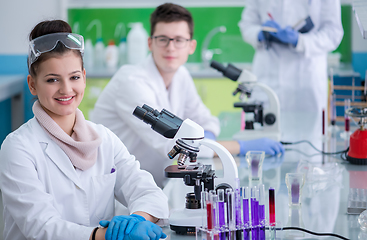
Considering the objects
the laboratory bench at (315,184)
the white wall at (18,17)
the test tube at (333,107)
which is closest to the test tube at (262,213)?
the laboratory bench at (315,184)

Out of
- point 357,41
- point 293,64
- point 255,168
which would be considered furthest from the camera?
point 357,41

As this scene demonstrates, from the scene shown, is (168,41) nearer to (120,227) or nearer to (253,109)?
(253,109)

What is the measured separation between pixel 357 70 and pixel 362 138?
279cm

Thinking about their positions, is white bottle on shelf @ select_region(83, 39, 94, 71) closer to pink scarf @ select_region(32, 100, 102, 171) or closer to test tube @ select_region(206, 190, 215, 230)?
pink scarf @ select_region(32, 100, 102, 171)

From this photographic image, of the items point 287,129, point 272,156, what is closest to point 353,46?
point 287,129

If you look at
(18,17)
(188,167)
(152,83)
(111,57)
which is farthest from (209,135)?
(18,17)

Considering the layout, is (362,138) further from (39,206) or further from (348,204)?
(39,206)

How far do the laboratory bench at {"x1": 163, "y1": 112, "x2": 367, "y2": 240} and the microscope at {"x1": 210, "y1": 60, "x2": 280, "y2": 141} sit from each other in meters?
0.12

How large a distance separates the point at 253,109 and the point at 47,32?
114cm

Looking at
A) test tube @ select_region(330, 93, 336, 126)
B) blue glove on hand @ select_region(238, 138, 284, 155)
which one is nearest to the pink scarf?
blue glove on hand @ select_region(238, 138, 284, 155)

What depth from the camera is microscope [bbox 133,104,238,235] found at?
1.13m

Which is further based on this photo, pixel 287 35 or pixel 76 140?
pixel 287 35

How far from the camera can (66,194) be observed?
1.34 metres

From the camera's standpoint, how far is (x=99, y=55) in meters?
4.55
